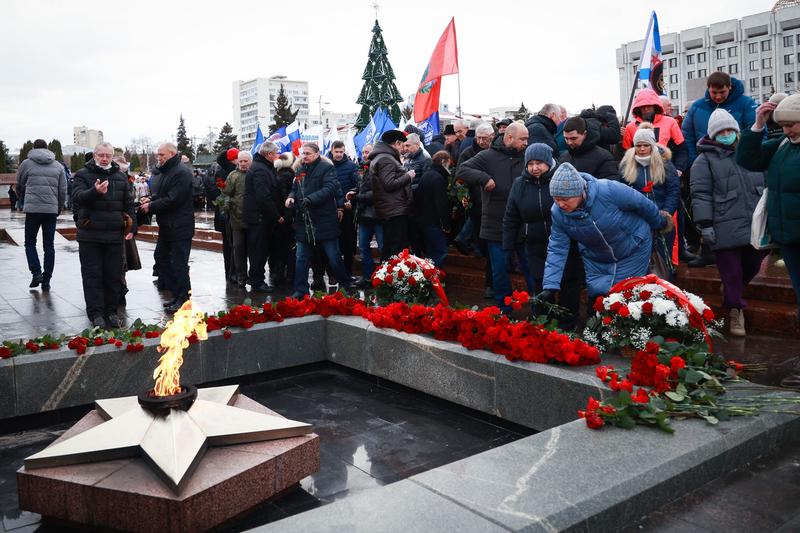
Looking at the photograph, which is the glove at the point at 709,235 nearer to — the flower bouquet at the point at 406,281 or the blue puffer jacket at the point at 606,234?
the blue puffer jacket at the point at 606,234

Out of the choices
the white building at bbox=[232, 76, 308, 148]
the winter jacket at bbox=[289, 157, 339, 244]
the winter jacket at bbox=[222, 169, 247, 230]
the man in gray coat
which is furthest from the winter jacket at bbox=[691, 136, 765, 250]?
the white building at bbox=[232, 76, 308, 148]

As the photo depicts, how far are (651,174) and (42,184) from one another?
8.33 m

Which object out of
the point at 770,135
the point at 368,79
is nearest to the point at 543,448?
the point at 770,135

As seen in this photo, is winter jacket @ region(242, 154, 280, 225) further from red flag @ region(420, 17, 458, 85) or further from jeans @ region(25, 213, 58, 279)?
red flag @ region(420, 17, 458, 85)

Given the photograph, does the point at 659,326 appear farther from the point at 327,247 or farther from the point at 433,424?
the point at 327,247

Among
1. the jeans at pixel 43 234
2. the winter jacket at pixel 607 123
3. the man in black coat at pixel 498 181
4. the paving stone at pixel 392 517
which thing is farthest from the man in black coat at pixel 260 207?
the paving stone at pixel 392 517

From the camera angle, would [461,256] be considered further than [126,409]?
Yes

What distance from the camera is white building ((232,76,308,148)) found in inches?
6255

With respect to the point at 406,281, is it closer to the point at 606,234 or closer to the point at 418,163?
the point at 606,234

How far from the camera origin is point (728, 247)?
627 cm

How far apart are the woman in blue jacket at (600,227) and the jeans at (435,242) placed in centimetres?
379

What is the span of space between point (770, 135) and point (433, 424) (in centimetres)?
409

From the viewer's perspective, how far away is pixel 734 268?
6.35 meters

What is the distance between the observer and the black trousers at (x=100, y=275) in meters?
7.60
